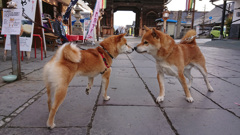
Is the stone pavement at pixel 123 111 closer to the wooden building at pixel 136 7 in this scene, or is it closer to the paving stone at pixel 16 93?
the paving stone at pixel 16 93

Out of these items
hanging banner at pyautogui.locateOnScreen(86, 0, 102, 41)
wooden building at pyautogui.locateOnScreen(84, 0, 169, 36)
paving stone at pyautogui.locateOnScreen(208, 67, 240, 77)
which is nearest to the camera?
paving stone at pyautogui.locateOnScreen(208, 67, 240, 77)

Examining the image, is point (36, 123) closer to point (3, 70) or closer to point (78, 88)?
point (78, 88)

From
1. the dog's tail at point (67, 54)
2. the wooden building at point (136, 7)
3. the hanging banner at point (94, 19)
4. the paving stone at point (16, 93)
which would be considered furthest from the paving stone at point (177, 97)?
the wooden building at point (136, 7)

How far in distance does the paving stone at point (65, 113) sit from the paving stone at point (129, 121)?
19cm

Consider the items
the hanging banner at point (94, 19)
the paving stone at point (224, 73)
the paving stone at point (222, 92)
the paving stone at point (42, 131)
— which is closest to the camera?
the paving stone at point (42, 131)

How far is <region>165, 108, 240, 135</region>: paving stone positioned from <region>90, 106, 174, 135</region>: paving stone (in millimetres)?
171

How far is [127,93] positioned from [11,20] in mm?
3120

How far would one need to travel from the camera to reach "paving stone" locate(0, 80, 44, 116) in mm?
2302

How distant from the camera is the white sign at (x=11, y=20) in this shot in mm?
3428

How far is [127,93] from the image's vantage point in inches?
119

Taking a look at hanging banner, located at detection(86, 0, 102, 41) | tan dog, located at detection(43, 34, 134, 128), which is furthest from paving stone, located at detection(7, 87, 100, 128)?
hanging banner, located at detection(86, 0, 102, 41)

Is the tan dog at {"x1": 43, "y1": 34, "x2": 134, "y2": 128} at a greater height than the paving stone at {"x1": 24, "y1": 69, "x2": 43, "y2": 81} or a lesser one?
greater

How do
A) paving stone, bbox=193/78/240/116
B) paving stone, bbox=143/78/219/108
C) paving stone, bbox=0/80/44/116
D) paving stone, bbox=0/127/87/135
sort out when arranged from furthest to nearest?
paving stone, bbox=193/78/240/116 < paving stone, bbox=143/78/219/108 < paving stone, bbox=0/80/44/116 < paving stone, bbox=0/127/87/135

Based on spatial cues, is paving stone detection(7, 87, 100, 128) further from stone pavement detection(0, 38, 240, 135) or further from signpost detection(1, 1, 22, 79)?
signpost detection(1, 1, 22, 79)
